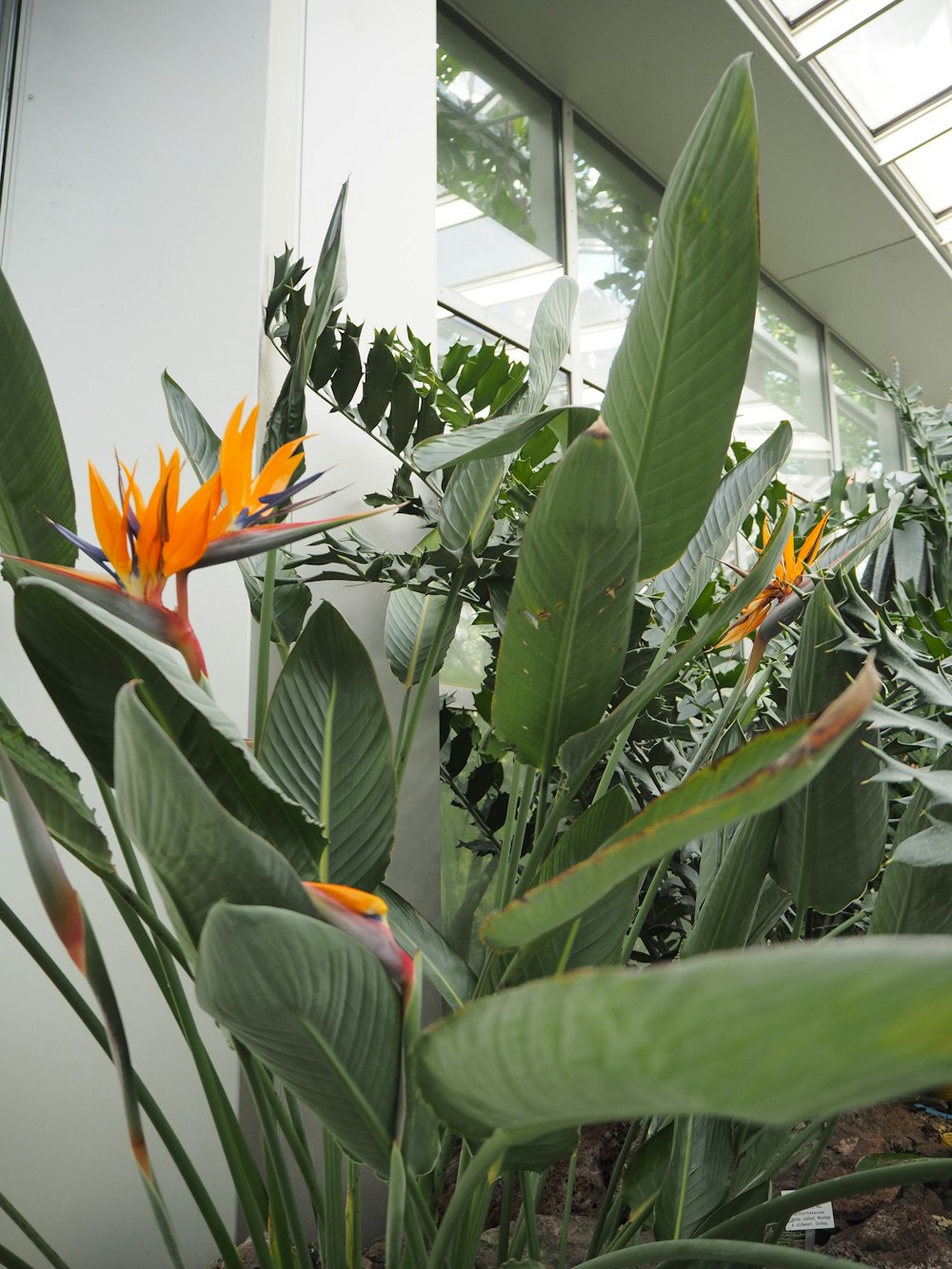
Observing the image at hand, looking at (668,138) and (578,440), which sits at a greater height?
(668,138)

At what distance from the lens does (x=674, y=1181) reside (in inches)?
22.9

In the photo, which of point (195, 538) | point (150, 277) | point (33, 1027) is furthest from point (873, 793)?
point (150, 277)

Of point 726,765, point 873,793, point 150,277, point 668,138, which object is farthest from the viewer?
point 668,138

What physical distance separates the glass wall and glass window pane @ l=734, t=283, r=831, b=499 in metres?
0.02

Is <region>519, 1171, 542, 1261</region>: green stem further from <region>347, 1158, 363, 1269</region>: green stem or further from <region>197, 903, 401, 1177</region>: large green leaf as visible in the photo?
<region>197, 903, 401, 1177</region>: large green leaf

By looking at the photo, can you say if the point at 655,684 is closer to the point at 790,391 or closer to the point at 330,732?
the point at 330,732

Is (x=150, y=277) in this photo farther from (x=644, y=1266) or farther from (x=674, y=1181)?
(x=644, y=1266)

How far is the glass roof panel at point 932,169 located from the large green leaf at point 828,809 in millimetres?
2672

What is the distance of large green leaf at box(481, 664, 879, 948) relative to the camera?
0.25 metres

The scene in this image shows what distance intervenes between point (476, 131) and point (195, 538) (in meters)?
1.93

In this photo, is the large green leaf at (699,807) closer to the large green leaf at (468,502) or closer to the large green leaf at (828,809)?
the large green leaf at (828,809)

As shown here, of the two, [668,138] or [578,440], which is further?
[668,138]

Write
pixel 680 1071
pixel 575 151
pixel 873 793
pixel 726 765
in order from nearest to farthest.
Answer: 1. pixel 680 1071
2. pixel 726 765
3. pixel 873 793
4. pixel 575 151

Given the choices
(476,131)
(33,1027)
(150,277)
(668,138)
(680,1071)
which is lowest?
(33,1027)
